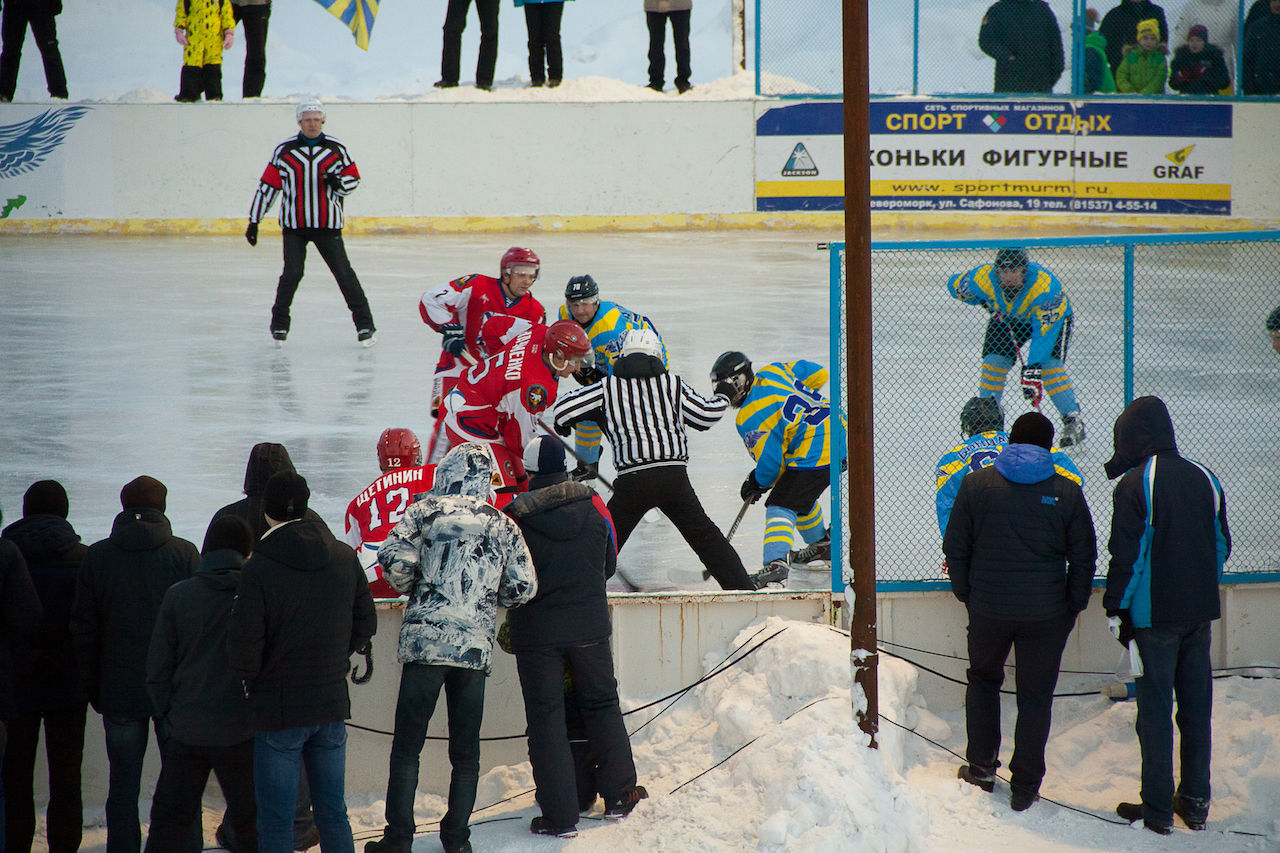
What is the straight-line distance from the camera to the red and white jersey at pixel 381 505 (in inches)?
181

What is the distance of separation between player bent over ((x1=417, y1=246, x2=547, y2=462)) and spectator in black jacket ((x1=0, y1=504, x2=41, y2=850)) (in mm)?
2831

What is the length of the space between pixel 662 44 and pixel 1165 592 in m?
12.0

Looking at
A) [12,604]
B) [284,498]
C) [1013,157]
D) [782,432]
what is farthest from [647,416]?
[1013,157]

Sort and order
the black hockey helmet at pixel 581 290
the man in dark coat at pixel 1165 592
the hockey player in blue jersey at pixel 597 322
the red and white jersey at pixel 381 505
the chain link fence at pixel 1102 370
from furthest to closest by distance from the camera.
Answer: the black hockey helmet at pixel 581 290 < the hockey player in blue jersey at pixel 597 322 < the chain link fence at pixel 1102 370 < the red and white jersey at pixel 381 505 < the man in dark coat at pixel 1165 592

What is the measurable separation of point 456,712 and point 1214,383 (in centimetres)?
546

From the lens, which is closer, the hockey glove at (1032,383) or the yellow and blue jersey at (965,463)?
the yellow and blue jersey at (965,463)

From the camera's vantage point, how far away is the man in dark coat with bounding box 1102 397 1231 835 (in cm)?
413

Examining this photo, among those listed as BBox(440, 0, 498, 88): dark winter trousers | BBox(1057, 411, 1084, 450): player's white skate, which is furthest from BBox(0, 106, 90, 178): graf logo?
BBox(1057, 411, 1084, 450): player's white skate

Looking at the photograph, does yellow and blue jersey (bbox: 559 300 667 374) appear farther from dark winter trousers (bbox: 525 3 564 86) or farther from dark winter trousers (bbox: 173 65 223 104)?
dark winter trousers (bbox: 173 65 223 104)

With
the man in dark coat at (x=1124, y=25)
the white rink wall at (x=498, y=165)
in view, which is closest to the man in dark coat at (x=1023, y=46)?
the man in dark coat at (x=1124, y=25)

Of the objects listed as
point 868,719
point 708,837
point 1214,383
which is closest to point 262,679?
point 708,837

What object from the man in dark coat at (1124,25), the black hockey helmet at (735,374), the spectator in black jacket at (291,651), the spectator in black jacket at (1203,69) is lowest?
the spectator in black jacket at (291,651)

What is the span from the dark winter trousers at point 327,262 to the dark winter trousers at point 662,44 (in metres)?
6.65

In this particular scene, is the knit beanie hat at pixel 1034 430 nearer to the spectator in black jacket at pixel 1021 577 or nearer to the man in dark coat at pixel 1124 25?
the spectator in black jacket at pixel 1021 577
